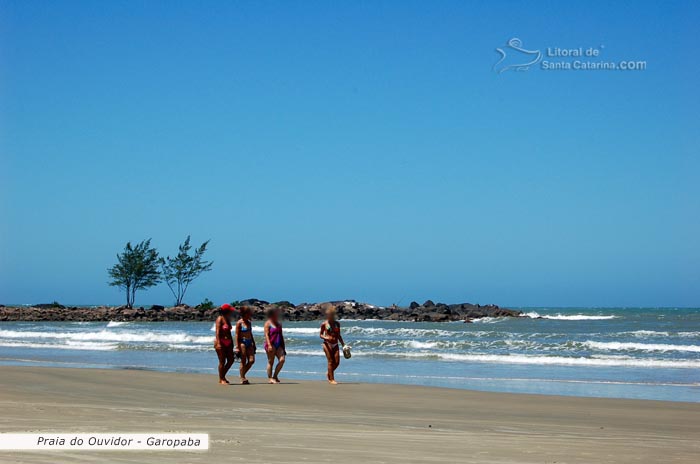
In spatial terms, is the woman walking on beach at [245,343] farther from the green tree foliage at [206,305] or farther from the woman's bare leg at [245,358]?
the green tree foliage at [206,305]

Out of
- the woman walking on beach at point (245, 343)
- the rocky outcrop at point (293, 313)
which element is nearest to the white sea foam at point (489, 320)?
the rocky outcrop at point (293, 313)

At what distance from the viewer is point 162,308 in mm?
65875

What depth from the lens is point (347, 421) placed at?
Result: 10391 millimetres

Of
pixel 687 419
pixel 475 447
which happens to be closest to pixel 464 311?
pixel 687 419

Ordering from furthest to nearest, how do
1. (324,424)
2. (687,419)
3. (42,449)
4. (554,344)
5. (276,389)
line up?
(554,344)
(276,389)
(687,419)
(324,424)
(42,449)

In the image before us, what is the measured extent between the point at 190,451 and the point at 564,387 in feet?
39.4

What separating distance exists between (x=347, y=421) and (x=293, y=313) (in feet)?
169

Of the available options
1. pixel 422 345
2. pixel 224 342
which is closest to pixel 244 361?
pixel 224 342

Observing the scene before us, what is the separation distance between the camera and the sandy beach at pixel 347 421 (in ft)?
23.6

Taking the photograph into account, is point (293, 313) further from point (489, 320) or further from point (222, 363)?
point (222, 363)

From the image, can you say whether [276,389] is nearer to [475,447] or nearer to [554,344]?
[475,447]

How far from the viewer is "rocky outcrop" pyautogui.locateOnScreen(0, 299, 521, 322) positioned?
200 feet
